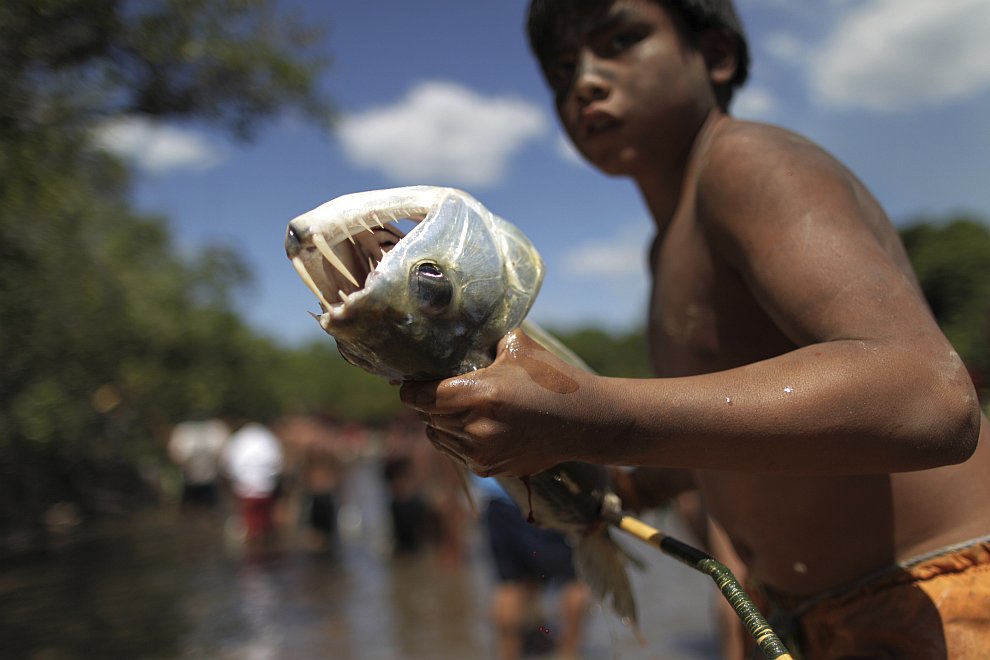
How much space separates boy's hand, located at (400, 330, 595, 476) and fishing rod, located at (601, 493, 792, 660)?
363mm

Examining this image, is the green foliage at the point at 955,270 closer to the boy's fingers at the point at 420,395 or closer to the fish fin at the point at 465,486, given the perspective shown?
the fish fin at the point at 465,486

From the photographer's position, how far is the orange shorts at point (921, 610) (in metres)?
1.30

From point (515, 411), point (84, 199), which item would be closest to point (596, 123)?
point (515, 411)

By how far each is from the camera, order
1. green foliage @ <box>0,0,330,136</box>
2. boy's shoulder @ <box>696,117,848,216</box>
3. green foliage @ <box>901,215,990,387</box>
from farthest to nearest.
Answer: green foliage @ <box>901,215,990,387</box>, green foliage @ <box>0,0,330,136</box>, boy's shoulder @ <box>696,117,848,216</box>

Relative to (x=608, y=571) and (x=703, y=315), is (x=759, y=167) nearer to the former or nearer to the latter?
(x=703, y=315)

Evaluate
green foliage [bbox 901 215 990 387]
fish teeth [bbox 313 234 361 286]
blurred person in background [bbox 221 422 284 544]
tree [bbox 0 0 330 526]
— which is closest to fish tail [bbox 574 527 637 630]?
fish teeth [bbox 313 234 361 286]

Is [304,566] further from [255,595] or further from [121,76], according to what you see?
[121,76]

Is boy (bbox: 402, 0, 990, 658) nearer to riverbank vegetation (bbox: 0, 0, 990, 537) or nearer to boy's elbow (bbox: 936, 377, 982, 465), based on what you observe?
boy's elbow (bbox: 936, 377, 982, 465)

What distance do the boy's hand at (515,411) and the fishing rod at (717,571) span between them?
36 cm

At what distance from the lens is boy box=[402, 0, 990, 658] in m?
0.98

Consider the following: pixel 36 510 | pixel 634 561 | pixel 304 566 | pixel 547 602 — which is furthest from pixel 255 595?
pixel 634 561

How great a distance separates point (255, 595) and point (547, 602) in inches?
120

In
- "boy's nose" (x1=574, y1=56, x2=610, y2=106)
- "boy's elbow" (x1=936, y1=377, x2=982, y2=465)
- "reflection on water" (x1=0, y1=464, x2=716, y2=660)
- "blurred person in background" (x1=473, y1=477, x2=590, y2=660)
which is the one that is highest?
"boy's nose" (x1=574, y1=56, x2=610, y2=106)

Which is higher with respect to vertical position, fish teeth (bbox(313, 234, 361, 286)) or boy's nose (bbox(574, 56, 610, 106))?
boy's nose (bbox(574, 56, 610, 106))
